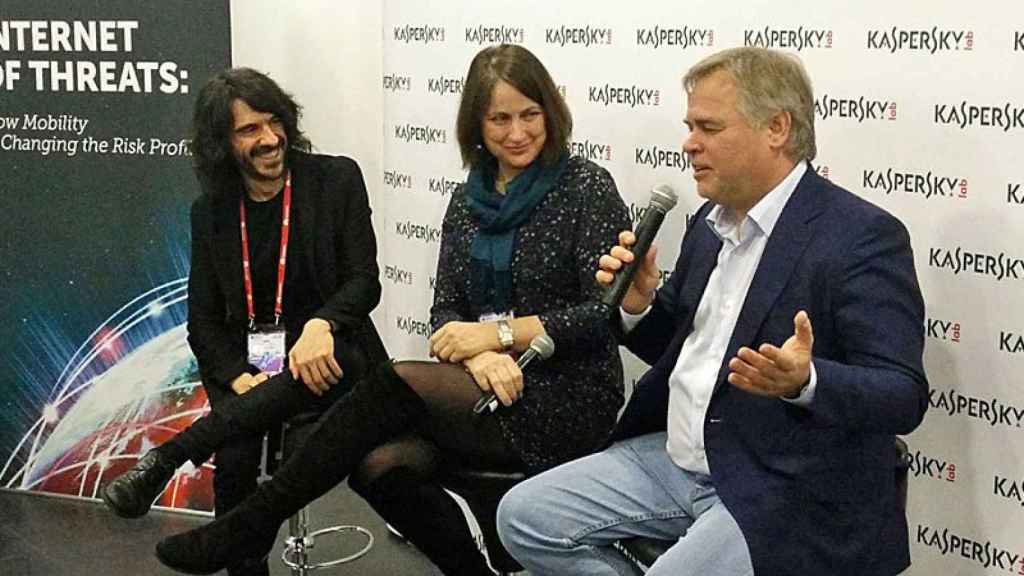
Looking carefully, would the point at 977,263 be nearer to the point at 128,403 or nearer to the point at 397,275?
the point at 397,275

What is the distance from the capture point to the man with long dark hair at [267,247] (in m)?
2.95

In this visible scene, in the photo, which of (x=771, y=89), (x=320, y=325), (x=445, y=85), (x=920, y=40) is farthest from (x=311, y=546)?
(x=920, y=40)

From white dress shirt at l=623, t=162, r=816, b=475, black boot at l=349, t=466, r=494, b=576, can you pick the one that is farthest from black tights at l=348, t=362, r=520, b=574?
white dress shirt at l=623, t=162, r=816, b=475

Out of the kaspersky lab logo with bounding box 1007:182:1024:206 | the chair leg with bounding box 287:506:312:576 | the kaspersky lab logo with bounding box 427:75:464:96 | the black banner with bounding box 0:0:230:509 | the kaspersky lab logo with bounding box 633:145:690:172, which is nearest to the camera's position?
the kaspersky lab logo with bounding box 1007:182:1024:206

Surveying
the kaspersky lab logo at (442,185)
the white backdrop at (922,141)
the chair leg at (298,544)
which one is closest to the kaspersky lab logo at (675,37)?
the white backdrop at (922,141)

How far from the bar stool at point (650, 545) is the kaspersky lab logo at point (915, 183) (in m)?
0.48

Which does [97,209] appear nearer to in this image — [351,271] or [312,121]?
[312,121]

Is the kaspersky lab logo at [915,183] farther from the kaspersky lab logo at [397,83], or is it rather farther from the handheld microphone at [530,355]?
the kaspersky lab logo at [397,83]

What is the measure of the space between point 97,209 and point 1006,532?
2.58 metres

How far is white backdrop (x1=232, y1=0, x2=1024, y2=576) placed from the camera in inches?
87.1

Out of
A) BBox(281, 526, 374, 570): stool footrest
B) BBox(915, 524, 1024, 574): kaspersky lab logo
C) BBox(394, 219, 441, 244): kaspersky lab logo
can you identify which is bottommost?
BBox(281, 526, 374, 570): stool footrest

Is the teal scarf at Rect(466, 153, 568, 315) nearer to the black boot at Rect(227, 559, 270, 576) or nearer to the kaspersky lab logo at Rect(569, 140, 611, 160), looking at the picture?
the kaspersky lab logo at Rect(569, 140, 611, 160)

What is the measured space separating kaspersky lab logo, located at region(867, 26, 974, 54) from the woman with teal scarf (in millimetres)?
638

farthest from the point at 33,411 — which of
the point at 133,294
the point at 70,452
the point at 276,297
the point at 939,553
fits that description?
the point at 939,553
